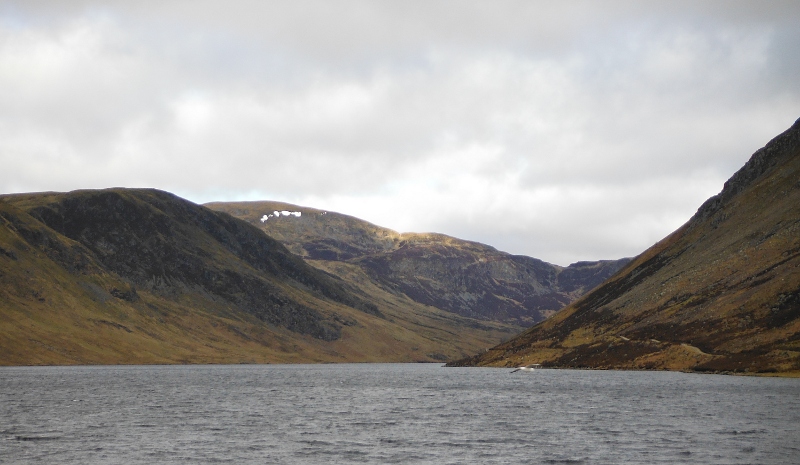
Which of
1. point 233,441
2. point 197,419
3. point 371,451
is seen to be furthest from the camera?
point 197,419

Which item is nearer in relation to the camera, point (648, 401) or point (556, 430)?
point (556, 430)

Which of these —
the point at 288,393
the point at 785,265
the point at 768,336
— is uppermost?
the point at 785,265

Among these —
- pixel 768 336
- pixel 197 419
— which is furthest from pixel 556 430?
pixel 768 336

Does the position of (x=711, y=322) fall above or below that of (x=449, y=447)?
above

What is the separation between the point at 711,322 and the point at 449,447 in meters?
131

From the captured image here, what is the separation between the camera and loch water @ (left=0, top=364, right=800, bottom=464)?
188 ft

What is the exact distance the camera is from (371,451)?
60219 millimetres

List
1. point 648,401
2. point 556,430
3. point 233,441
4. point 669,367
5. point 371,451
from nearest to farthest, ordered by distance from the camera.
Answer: point 371,451 < point 233,441 < point 556,430 < point 648,401 < point 669,367

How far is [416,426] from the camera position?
254ft

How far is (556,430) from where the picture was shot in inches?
2874

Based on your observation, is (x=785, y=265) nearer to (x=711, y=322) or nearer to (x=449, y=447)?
(x=711, y=322)

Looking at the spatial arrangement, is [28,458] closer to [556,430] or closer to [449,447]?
[449,447]

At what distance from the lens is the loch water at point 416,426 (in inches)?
2261

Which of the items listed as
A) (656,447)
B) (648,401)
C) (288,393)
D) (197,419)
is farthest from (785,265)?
(197,419)
